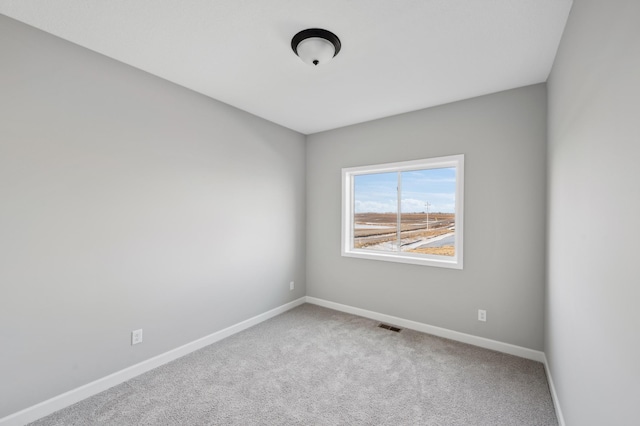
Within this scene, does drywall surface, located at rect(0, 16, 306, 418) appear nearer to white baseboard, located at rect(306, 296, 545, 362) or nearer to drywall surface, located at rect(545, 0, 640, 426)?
white baseboard, located at rect(306, 296, 545, 362)

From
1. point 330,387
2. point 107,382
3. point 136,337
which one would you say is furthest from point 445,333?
point 107,382

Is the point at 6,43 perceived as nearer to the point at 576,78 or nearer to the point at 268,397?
the point at 268,397

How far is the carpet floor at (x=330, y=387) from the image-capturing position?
1.90 m

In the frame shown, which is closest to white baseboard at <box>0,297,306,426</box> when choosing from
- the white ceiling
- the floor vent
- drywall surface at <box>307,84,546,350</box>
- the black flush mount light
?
the floor vent

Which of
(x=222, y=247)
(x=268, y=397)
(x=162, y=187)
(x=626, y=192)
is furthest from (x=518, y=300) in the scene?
(x=162, y=187)

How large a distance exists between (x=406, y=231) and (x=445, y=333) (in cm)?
123

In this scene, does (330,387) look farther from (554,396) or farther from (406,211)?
(406,211)

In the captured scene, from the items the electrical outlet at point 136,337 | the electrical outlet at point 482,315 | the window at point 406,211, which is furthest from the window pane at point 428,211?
the electrical outlet at point 136,337

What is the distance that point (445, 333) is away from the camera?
122 inches

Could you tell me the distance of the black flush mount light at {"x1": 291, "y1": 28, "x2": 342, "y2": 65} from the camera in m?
1.85

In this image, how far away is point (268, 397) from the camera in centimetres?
210

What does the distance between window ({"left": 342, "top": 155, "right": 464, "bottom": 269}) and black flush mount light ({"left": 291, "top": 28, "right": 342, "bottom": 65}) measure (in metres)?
1.78

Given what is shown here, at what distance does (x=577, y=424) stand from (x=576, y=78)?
6.06 ft

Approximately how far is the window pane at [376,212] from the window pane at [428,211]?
0.45 ft
